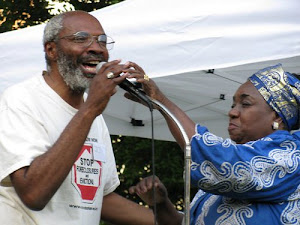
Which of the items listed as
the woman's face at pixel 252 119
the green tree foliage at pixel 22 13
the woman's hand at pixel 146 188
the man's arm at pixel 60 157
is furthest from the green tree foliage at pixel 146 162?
the man's arm at pixel 60 157

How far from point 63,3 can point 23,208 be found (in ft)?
17.0

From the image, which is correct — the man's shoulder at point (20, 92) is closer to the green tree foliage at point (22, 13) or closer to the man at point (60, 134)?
the man at point (60, 134)

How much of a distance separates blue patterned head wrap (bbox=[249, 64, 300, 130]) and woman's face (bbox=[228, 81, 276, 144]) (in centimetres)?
4

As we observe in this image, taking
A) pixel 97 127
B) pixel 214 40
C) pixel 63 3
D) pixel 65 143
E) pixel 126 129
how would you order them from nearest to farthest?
pixel 65 143 → pixel 97 127 → pixel 214 40 → pixel 126 129 → pixel 63 3

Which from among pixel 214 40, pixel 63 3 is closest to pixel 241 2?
pixel 214 40

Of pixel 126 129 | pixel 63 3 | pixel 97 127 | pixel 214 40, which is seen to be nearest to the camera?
pixel 97 127

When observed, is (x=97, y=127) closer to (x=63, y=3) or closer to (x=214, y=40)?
(x=214, y=40)

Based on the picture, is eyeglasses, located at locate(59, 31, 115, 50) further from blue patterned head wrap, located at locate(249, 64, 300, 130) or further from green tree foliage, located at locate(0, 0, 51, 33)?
green tree foliage, located at locate(0, 0, 51, 33)

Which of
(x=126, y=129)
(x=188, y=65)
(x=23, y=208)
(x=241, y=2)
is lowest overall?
(x=126, y=129)

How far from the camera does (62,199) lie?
4.29 m

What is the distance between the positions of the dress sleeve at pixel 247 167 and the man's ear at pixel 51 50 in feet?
2.63

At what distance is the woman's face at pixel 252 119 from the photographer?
4668 mm

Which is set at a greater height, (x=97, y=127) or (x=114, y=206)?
(x=97, y=127)

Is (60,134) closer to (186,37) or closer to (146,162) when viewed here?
(186,37)
